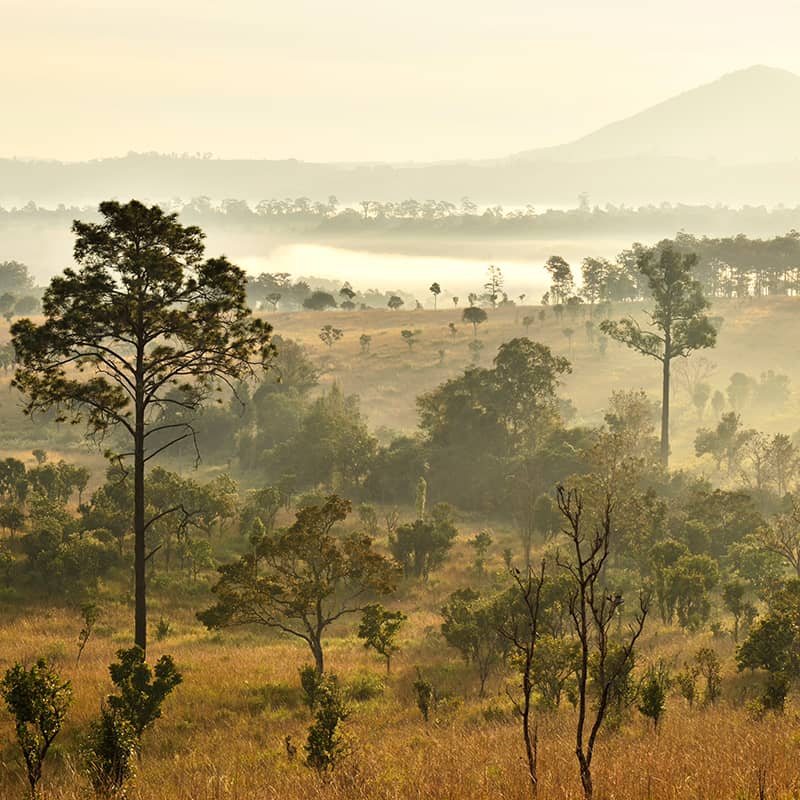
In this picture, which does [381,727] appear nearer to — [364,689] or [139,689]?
[364,689]

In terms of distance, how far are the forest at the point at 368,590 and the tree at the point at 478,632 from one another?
5.4 inches

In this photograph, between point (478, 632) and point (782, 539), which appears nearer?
point (478, 632)

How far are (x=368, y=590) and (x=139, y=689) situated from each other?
20722mm

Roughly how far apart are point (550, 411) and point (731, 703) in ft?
145

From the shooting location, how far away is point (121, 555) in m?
39.9

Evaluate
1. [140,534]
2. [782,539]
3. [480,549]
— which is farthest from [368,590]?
[782,539]

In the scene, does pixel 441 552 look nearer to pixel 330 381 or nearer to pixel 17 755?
pixel 17 755

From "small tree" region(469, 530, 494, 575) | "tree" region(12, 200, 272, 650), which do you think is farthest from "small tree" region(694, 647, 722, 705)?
"small tree" region(469, 530, 494, 575)

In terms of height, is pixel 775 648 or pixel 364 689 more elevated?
pixel 775 648

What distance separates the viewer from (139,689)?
20.1 m

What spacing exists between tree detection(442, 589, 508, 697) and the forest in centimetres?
14

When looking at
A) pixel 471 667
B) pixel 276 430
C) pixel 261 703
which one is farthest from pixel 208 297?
pixel 276 430

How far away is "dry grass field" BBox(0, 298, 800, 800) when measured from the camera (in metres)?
12.2

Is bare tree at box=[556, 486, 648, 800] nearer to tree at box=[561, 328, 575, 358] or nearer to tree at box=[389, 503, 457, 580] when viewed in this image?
tree at box=[389, 503, 457, 580]
